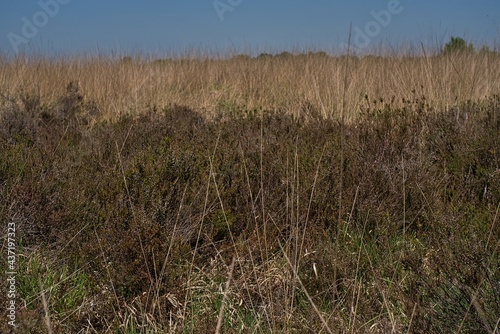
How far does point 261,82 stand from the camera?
964 centimetres

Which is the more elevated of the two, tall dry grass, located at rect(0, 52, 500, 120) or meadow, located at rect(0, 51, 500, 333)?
tall dry grass, located at rect(0, 52, 500, 120)

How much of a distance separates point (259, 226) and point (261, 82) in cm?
683

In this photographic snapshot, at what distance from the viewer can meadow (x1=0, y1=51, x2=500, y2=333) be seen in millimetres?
2141

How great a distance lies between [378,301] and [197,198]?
117cm

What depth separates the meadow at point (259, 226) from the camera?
214cm

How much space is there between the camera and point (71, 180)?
3.34 meters

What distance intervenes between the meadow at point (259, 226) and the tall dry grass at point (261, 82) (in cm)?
169

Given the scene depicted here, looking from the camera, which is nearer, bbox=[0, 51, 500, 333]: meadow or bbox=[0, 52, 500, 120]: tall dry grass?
bbox=[0, 51, 500, 333]: meadow

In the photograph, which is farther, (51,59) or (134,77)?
(51,59)

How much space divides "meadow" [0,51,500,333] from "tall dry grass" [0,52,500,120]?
1694 millimetres

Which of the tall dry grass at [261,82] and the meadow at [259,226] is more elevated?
the tall dry grass at [261,82]

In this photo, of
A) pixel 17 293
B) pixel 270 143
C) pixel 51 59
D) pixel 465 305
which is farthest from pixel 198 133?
pixel 51 59

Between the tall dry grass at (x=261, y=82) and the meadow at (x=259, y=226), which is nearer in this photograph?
the meadow at (x=259, y=226)

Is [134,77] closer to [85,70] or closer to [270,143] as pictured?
[85,70]
